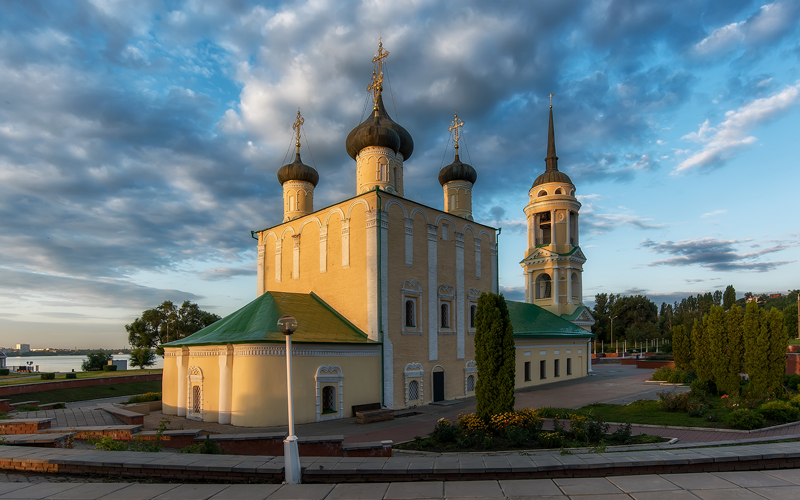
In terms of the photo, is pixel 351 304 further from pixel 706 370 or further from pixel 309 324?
pixel 706 370

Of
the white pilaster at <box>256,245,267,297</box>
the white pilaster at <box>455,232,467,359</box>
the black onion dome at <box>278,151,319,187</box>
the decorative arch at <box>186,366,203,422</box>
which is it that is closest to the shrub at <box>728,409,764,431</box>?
the white pilaster at <box>455,232,467,359</box>

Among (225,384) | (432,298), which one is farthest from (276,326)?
(432,298)

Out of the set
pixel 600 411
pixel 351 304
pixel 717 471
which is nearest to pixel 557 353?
pixel 600 411

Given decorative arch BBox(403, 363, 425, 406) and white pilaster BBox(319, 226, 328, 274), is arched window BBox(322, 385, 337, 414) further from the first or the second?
white pilaster BBox(319, 226, 328, 274)

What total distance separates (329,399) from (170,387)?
7.52 metres

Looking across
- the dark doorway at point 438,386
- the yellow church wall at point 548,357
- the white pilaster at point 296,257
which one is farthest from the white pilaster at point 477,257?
the white pilaster at point 296,257

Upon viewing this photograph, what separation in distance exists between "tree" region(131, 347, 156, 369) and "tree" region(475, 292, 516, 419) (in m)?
44.3

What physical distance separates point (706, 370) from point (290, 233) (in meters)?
21.9

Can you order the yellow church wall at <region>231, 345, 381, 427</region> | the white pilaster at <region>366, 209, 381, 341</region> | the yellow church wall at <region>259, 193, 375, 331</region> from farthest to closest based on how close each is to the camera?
the yellow church wall at <region>259, 193, 375, 331</region>, the white pilaster at <region>366, 209, 381, 341</region>, the yellow church wall at <region>231, 345, 381, 427</region>

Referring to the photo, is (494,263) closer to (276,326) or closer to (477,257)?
(477,257)

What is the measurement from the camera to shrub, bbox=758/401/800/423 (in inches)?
600

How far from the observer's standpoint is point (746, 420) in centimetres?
1444

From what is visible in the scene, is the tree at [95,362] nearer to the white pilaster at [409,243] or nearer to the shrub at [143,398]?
the shrub at [143,398]

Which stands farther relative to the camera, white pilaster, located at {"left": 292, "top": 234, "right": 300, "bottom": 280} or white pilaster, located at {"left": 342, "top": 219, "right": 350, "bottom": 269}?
white pilaster, located at {"left": 292, "top": 234, "right": 300, "bottom": 280}
